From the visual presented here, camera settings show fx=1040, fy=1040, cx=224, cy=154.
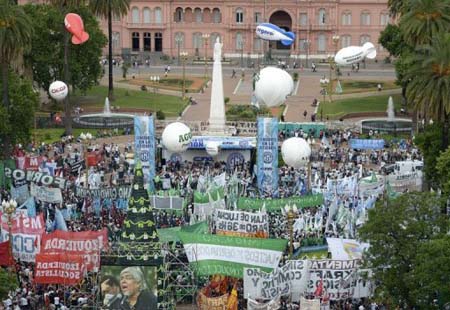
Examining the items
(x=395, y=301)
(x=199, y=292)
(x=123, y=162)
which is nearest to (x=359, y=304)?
(x=395, y=301)

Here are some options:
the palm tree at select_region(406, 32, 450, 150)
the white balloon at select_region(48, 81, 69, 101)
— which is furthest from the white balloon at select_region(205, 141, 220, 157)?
the palm tree at select_region(406, 32, 450, 150)

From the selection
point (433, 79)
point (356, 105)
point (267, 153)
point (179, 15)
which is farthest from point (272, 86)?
point (179, 15)

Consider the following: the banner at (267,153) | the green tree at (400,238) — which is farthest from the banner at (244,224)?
the banner at (267,153)

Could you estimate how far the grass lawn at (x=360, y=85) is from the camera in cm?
11709

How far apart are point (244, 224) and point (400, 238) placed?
343 inches

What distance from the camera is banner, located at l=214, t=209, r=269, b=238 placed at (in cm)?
5078

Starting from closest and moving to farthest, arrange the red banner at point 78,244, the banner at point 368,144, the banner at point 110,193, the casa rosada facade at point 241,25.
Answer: the red banner at point 78,244
the banner at point 110,193
the banner at point 368,144
the casa rosada facade at point 241,25

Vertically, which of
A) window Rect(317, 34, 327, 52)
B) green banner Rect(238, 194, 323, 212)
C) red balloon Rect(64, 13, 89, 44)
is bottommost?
green banner Rect(238, 194, 323, 212)

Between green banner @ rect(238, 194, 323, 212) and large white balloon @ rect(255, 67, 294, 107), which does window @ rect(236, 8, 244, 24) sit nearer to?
large white balloon @ rect(255, 67, 294, 107)

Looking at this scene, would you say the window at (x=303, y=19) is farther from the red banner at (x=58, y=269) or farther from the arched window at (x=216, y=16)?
the red banner at (x=58, y=269)

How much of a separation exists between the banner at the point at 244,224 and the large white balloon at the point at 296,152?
1485cm

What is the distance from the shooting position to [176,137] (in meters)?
70.2

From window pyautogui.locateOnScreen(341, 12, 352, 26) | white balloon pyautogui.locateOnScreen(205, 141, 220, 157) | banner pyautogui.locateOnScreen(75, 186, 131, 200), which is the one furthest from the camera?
window pyautogui.locateOnScreen(341, 12, 352, 26)

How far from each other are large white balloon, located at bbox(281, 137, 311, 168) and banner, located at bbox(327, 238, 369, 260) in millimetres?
17494
